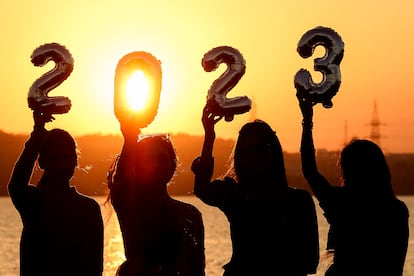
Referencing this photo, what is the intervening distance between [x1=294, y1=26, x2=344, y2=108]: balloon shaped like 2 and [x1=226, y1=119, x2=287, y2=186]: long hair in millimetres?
633

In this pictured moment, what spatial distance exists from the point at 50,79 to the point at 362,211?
2.89 m

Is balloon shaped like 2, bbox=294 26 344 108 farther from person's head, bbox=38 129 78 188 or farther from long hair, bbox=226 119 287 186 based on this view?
person's head, bbox=38 129 78 188

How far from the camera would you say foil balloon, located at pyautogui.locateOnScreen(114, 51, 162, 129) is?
373 inches

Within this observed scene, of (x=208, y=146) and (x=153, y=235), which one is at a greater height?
(x=208, y=146)

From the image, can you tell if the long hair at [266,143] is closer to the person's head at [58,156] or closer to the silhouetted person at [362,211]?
the silhouetted person at [362,211]

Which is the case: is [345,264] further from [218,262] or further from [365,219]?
[218,262]

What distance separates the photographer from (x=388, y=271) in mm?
9453

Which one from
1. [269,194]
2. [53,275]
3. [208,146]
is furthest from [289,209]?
[53,275]

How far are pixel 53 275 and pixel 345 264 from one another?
7.89 feet

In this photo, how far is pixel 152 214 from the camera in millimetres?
9391

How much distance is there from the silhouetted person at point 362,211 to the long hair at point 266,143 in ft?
0.94

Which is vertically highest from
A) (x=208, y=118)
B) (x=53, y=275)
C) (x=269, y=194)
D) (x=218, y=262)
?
(x=208, y=118)

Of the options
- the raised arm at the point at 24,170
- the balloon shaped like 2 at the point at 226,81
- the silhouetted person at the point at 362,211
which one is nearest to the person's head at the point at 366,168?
Result: the silhouetted person at the point at 362,211

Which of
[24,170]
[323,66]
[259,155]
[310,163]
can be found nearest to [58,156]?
[24,170]
